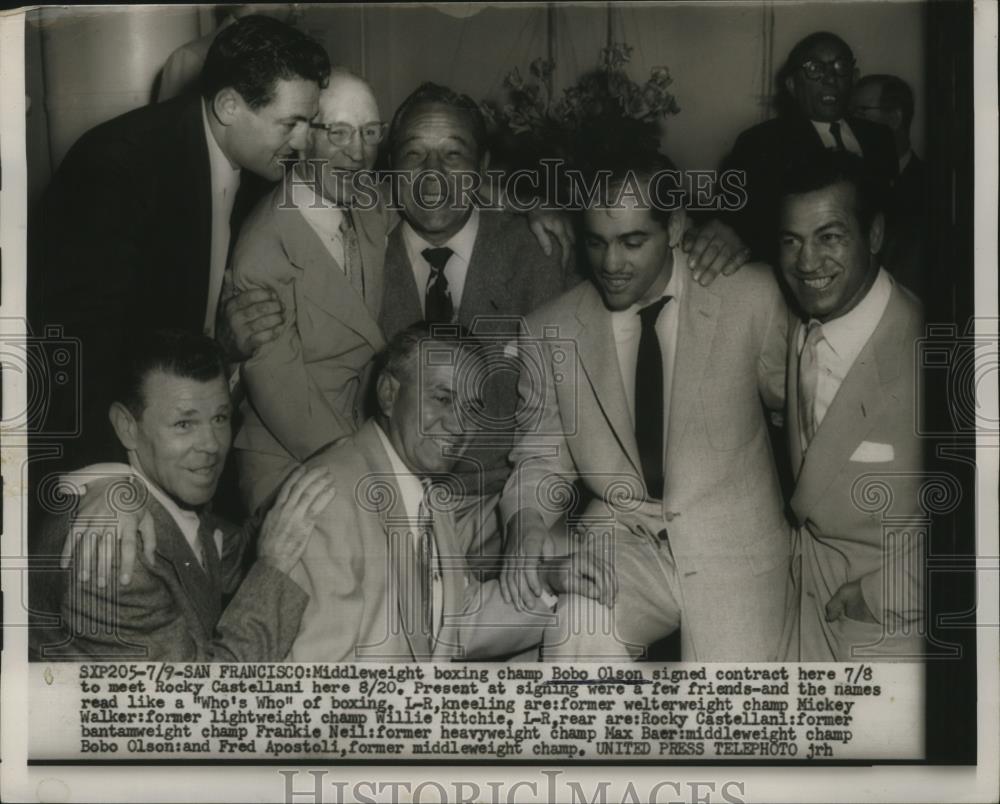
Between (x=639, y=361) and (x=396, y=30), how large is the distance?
55.6 inches

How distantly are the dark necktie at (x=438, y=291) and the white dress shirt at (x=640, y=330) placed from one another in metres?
0.57

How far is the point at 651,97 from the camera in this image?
3.97 metres

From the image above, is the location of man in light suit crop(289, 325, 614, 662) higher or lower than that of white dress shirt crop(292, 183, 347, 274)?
lower

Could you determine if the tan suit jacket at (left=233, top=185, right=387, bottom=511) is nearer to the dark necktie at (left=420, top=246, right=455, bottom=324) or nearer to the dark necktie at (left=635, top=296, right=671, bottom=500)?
the dark necktie at (left=420, top=246, right=455, bottom=324)

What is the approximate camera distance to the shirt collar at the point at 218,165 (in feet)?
13.1

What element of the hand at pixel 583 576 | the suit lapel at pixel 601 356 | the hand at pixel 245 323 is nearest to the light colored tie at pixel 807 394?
the suit lapel at pixel 601 356

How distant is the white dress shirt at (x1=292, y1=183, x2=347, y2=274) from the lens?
13.1 feet

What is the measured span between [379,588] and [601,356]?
110 centimetres

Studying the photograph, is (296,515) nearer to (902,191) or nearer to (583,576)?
(583,576)

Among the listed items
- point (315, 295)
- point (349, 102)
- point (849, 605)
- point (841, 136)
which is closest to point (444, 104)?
point (349, 102)

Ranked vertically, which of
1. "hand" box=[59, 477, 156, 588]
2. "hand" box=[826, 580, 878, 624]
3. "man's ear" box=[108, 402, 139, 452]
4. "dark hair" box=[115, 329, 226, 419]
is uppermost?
"dark hair" box=[115, 329, 226, 419]

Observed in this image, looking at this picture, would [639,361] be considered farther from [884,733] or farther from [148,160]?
[148,160]

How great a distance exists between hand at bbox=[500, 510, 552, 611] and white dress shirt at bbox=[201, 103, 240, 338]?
4.11 ft

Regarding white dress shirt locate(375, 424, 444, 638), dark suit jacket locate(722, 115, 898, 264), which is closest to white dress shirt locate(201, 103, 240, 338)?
white dress shirt locate(375, 424, 444, 638)
